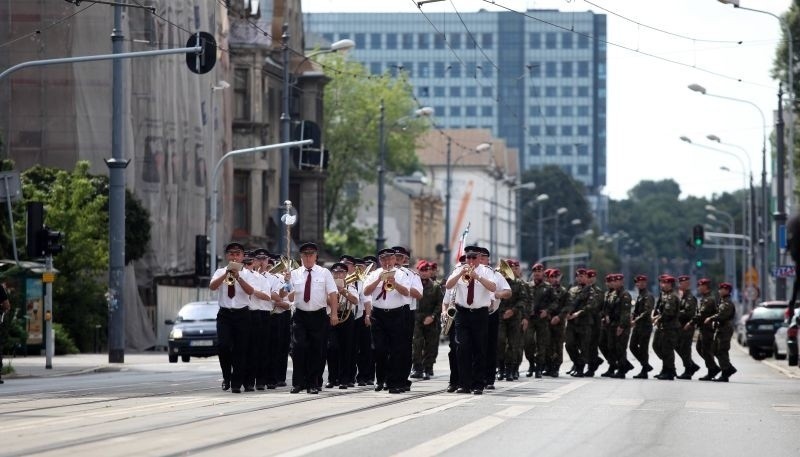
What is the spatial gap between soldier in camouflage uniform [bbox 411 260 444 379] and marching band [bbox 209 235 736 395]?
0.07ft

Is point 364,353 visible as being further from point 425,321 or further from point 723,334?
point 723,334

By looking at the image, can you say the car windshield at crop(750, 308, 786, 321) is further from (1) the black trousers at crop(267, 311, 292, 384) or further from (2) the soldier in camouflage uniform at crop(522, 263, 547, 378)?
(1) the black trousers at crop(267, 311, 292, 384)

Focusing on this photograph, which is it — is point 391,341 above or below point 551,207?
below

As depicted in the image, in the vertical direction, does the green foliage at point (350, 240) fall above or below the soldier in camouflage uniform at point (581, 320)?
above

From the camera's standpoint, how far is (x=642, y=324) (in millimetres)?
31875

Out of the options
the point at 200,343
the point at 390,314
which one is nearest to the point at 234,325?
the point at 390,314

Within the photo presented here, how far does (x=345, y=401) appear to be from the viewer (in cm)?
2097

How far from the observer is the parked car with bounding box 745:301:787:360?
47.8 m

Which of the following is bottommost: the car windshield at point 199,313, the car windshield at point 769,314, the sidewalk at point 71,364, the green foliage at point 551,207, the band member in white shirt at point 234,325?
the sidewalk at point 71,364

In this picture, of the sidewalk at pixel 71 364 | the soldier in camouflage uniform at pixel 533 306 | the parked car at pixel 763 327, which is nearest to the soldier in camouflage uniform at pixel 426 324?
the soldier in camouflage uniform at pixel 533 306

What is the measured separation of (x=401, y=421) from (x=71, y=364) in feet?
69.6

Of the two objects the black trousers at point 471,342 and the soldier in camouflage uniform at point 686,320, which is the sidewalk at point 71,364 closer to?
the black trousers at point 471,342

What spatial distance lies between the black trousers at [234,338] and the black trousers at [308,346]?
674mm

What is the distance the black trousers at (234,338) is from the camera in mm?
23047
